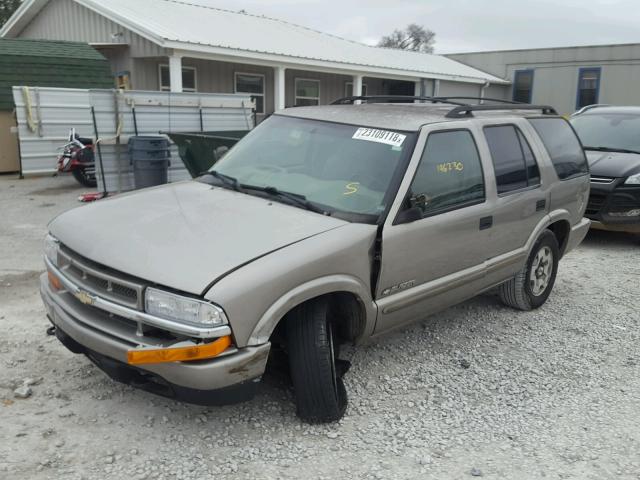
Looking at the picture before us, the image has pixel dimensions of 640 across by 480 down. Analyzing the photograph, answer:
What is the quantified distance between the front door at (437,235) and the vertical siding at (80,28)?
1160 centimetres

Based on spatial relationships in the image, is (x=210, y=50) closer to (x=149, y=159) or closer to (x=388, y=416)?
(x=149, y=159)

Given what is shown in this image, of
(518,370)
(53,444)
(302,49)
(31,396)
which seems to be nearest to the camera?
→ (53,444)

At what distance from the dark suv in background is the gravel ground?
3.13 metres

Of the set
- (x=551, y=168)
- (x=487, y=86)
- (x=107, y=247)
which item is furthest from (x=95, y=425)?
(x=487, y=86)

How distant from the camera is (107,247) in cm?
308

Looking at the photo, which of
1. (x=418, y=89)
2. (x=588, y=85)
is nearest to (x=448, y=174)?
(x=418, y=89)

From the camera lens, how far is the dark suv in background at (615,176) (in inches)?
302

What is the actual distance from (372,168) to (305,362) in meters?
1.35

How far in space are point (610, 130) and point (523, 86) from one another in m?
18.3

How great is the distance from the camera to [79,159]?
438 inches

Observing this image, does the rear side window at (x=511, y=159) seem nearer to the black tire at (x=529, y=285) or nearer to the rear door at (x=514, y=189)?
the rear door at (x=514, y=189)

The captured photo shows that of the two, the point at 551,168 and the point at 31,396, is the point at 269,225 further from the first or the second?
the point at 551,168

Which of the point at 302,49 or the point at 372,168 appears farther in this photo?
the point at 302,49

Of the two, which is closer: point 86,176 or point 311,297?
point 311,297
